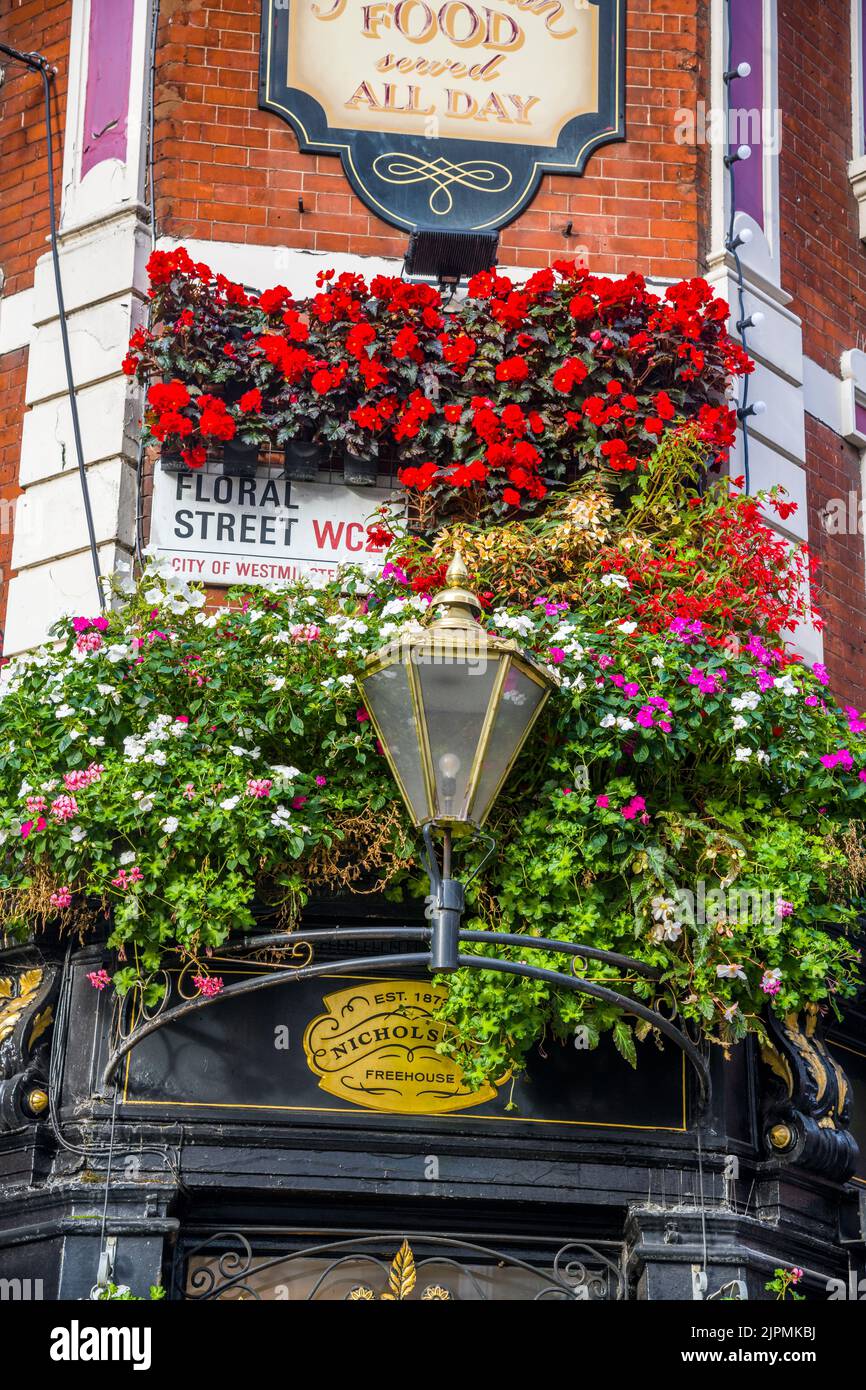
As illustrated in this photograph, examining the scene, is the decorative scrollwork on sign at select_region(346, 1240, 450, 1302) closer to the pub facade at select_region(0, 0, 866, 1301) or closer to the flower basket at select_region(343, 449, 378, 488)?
the pub facade at select_region(0, 0, 866, 1301)

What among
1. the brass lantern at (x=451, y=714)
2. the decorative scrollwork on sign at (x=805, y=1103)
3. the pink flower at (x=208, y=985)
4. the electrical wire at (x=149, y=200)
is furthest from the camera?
the electrical wire at (x=149, y=200)

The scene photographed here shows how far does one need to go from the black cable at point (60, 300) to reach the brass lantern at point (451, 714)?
7.78 feet

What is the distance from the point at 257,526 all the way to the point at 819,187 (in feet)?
11.5

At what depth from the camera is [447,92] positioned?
9.55 m

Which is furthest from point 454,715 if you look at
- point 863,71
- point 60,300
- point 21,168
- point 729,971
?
point 863,71

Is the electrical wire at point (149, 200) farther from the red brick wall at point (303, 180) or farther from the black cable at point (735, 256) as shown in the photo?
the black cable at point (735, 256)

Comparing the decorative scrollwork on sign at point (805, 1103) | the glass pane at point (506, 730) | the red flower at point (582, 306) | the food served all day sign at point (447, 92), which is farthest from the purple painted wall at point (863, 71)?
the glass pane at point (506, 730)

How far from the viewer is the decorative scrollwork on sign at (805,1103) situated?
25.5ft

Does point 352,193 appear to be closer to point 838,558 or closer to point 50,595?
point 50,595

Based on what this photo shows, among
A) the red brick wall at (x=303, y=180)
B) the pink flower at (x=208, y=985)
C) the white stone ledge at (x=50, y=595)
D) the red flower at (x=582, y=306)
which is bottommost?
the pink flower at (x=208, y=985)

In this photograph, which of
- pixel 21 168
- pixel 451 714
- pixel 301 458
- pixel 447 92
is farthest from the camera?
pixel 21 168

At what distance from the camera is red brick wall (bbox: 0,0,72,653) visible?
9281mm
